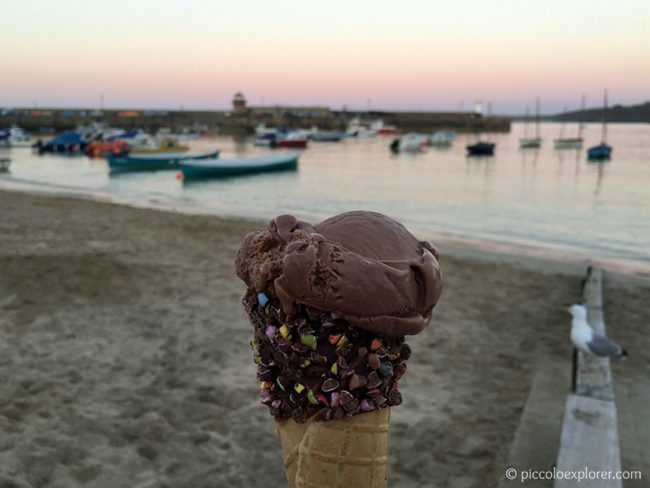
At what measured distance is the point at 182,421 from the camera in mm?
5258

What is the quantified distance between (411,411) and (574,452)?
5.73 ft

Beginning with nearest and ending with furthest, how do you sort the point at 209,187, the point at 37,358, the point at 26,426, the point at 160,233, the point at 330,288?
the point at 330,288 < the point at 26,426 < the point at 37,358 < the point at 160,233 < the point at 209,187

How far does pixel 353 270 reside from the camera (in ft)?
6.07

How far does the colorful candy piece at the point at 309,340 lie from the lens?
75.0 inches

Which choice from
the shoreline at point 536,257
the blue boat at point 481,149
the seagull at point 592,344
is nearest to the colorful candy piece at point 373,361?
the seagull at point 592,344

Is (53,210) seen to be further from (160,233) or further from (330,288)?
(330,288)

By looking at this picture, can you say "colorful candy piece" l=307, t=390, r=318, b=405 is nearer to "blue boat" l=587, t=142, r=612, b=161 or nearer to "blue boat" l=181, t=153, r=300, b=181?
"blue boat" l=181, t=153, r=300, b=181

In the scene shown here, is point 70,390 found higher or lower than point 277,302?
lower

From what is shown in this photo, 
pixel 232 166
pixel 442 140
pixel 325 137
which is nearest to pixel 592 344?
pixel 232 166

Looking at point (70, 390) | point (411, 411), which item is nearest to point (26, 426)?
point (70, 390)

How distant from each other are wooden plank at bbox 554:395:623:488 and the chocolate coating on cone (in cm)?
287

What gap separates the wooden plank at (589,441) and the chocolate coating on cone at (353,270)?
113 inches

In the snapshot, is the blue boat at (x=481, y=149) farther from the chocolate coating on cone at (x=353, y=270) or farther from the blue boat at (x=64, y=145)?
the chocolate coating on cone at (x=353, y=270)

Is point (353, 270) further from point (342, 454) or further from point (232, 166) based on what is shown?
point (232, 166)
